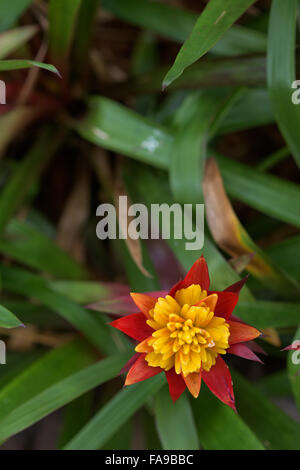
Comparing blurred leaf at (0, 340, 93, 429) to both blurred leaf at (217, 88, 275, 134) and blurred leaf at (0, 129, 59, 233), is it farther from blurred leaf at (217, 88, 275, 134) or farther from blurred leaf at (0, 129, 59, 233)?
blurred leaf at (217, 88, 275, 134)

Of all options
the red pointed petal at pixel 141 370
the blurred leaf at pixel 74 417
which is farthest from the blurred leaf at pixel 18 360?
the red pointed petal at pixel 141 370

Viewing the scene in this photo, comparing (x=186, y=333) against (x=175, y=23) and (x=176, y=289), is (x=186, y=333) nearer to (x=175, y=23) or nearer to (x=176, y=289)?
(x=176, y=289)

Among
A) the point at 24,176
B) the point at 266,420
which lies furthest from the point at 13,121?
the point at 266,420

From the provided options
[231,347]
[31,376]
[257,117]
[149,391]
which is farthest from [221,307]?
[257,117]

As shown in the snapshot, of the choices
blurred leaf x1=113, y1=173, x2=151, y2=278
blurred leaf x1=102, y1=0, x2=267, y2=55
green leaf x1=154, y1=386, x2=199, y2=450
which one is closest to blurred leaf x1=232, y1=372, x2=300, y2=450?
green leaf x1=154, y1=386, x2=199, y2=450

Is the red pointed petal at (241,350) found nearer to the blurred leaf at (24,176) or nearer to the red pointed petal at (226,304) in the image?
the red pointed petal at (226,304)

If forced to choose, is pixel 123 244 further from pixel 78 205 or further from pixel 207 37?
pixel 207 37
